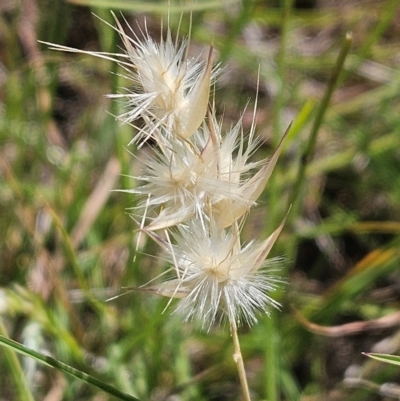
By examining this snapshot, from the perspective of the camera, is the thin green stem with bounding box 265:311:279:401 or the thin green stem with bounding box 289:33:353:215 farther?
the thin green stem with bounding box 265:311:279:401

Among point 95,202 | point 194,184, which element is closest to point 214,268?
point 194,184

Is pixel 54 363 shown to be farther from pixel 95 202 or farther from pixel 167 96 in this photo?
pixel 95 202

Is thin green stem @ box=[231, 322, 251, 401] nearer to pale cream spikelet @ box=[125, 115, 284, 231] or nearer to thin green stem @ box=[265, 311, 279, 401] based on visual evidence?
pale cream spikelet @ box=[125, 115, 284, 231]

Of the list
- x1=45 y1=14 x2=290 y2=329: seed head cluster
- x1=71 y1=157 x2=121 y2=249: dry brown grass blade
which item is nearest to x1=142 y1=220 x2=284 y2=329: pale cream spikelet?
x1=45 y1=14 x2=290 y2=329: seed head cluster

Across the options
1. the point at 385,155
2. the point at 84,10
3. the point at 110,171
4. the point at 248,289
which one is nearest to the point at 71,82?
the point at 84,10

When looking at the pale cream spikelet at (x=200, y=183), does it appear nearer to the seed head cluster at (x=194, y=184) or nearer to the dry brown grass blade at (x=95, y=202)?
the seed head cluster at (x=194, y=184)

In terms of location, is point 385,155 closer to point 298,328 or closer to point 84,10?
point 298,328
